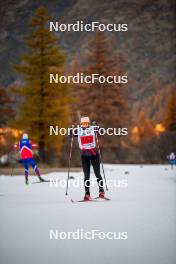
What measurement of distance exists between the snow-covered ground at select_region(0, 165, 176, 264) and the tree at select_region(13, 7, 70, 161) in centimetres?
2267

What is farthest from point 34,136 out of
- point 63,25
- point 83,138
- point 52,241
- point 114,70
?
point 52,241

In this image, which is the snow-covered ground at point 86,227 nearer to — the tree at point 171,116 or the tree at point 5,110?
the tree at point 5,110

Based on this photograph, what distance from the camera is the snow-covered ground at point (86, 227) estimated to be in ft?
19.4

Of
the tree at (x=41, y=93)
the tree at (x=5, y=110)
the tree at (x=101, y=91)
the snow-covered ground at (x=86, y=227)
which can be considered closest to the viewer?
the snow-covered ground at (x=86, y=227)

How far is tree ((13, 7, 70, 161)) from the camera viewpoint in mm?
36375

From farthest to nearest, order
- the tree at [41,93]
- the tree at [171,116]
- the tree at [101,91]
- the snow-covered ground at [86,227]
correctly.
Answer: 1. the tree at [171,116]
2. the tree at [101,91]
3. the tree at [41,93]
4. the snow-covered ground at [86,227]

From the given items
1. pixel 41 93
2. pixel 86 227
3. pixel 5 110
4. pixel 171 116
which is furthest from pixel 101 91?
pixel 86 227

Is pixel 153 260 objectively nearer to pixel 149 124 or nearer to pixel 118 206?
pixel 118 206

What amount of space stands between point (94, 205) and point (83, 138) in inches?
49.7

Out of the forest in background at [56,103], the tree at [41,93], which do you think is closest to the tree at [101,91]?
the forest in background at [56,103]

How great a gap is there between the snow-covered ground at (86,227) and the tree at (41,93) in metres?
22.7

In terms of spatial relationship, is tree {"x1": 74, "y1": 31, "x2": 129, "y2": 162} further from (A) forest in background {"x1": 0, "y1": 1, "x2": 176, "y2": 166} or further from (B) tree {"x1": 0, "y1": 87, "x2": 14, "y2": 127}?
(B) tree {"x1": 0, "y1": 87, "x2": 14, "y2": 127}

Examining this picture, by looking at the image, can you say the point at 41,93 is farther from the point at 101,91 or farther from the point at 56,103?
the point at 101,91

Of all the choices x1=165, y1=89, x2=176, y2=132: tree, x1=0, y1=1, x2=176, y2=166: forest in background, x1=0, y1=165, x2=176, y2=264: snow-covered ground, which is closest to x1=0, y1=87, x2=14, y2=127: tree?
x1=0, y1=1, x2=176, y2=166: forest in background
